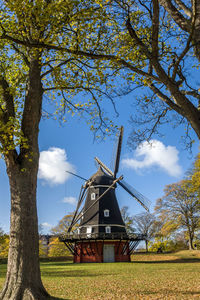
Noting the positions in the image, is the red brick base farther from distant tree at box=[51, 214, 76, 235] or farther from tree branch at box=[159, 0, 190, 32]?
tree branch at box=[159, 0, 190, 32]

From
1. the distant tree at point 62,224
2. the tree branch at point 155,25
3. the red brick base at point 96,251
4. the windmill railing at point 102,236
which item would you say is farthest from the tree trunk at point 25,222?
the distant tree at point 62,224

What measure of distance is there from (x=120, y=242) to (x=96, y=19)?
77.0ft

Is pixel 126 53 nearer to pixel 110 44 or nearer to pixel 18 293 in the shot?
pixel 110 44

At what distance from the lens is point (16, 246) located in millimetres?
6180

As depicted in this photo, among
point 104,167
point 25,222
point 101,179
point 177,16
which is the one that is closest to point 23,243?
point 25,222

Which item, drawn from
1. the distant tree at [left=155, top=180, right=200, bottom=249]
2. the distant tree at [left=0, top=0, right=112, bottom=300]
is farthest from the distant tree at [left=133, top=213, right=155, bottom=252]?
the distant tree at [left=0, top=0, right=112, bottom=300]

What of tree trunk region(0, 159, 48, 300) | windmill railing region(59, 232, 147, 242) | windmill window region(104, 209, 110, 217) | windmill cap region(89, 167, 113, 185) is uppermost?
windmill cap region(89, 167, 113, 185)

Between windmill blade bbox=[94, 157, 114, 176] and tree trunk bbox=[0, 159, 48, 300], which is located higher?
windmill blade bbox=[94, 157, 114, 176]

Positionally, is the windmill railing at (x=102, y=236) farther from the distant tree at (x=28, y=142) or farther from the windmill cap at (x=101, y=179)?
the distant tree at (x=28, y=142)

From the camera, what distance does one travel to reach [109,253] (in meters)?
26.4

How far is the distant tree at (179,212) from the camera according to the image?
114 feet

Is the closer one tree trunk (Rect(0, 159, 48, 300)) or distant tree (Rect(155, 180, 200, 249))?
tree trunk (Rect(0, 159, 48, 300))

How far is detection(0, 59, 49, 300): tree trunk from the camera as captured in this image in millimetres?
5938

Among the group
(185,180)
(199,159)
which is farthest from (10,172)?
(185,180)
